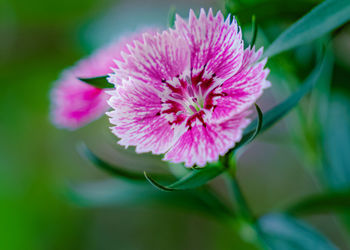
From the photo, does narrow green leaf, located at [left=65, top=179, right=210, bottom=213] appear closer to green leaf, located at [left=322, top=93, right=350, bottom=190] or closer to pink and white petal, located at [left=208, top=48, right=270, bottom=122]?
green leaf, located at [left=322, top=93, right=350, bottom=190]

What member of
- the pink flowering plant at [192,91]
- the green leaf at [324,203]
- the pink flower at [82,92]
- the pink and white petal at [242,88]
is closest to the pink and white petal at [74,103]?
the pink flower at [82,92]

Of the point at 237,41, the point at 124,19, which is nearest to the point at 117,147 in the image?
the point at 237,41

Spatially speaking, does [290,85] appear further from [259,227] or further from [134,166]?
[134,166]

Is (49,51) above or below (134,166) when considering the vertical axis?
above

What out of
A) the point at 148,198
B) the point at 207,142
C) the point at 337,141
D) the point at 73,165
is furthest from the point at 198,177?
the point at 73,165

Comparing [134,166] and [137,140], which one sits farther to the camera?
[134,166]

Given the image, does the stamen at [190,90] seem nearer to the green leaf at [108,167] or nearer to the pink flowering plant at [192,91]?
the pink flowering plant at [192,91]

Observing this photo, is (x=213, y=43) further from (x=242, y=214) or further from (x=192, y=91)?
(x=242, y=214)
